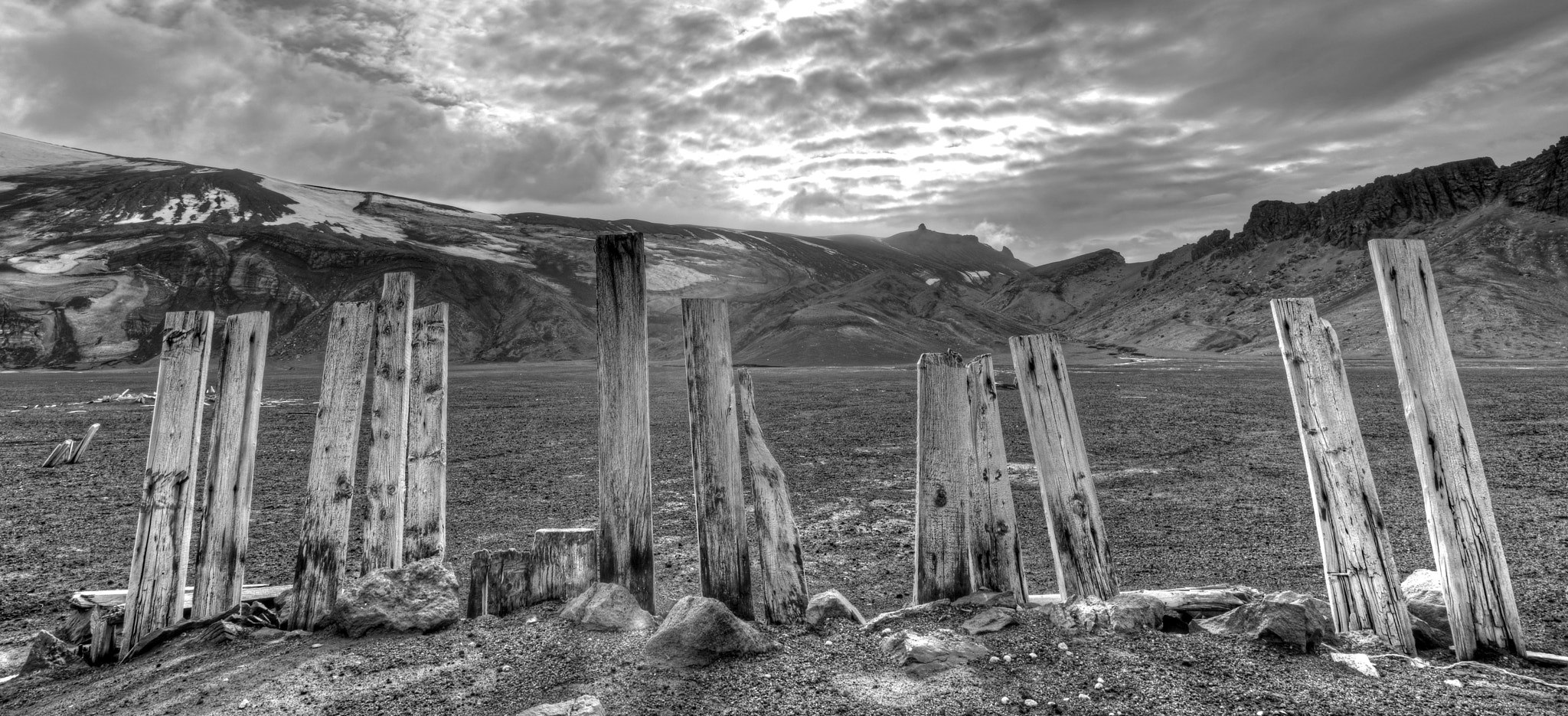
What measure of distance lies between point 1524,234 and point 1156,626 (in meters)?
123

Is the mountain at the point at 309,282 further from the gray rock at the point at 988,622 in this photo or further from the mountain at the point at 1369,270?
the gray rock at the point at 988,622

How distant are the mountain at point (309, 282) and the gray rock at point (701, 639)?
66665 millimetres

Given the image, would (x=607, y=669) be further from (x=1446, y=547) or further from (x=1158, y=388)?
(x=1158, y=388)

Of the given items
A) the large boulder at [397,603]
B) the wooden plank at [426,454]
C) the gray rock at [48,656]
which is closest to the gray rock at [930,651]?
the large boulder at [397,603]

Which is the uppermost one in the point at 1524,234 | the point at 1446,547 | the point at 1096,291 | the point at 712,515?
the point at 1096,291

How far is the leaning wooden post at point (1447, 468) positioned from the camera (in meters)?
3.65

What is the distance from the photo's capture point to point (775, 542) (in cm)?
418

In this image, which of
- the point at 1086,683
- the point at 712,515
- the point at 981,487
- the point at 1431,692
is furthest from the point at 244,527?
the point at 1431,692

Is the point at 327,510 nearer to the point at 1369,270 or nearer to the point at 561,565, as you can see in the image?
the point at 561,565

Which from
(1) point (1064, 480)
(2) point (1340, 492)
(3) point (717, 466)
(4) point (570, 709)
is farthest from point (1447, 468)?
(4) point (570, 709)

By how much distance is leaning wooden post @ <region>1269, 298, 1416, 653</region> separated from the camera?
147 inches

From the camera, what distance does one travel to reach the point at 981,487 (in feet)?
14.1

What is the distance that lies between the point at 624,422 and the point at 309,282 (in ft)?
365

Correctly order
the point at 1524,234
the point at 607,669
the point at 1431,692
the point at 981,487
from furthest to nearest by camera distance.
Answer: the point at 1524,234
the point at 981,487
the point at 607,669
the point at 1431,692
